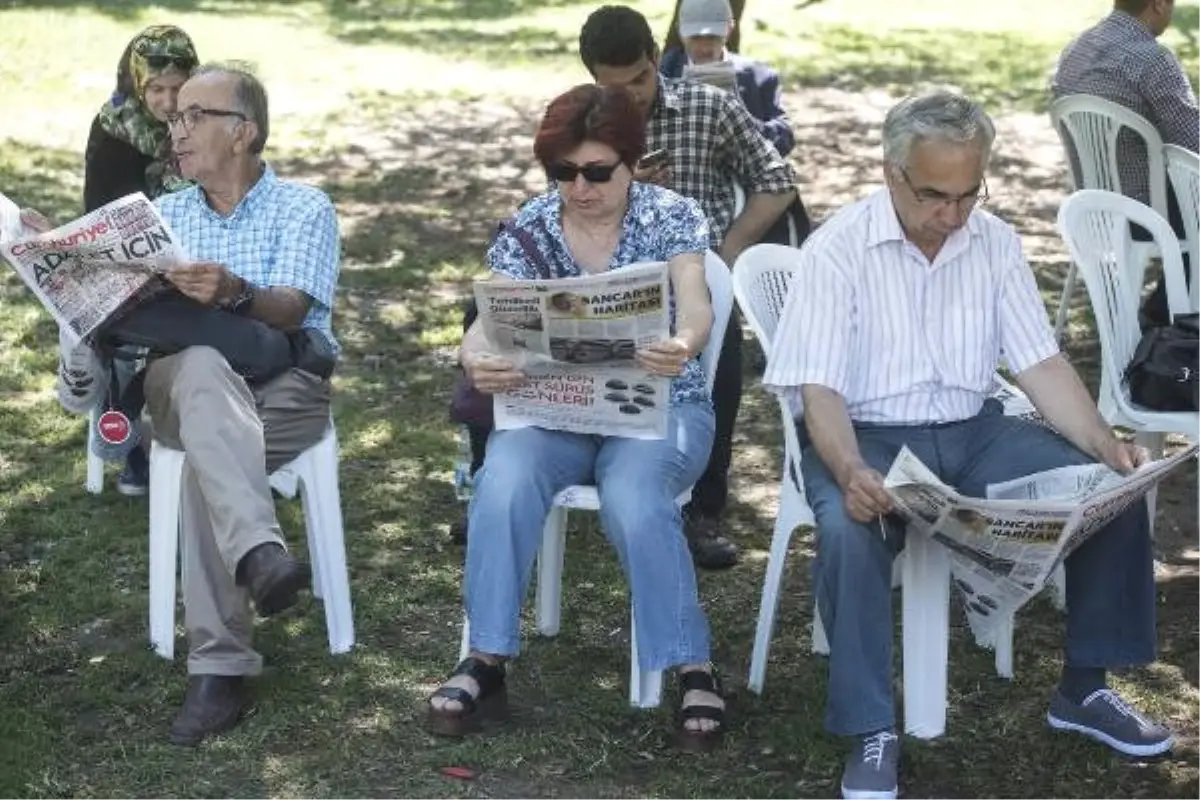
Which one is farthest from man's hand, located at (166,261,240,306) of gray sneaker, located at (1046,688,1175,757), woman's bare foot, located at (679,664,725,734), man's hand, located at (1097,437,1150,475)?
gray sneaker, located at (1046,688,1175,757)

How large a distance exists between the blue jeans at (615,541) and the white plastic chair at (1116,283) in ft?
4.13

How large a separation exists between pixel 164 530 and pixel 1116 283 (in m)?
2.52

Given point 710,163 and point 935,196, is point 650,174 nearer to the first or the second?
point 710,163

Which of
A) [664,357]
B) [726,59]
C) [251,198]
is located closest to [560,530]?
[664,357]

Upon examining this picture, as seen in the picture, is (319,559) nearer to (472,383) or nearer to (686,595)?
(472,383)

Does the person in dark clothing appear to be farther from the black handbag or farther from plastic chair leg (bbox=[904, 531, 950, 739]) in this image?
the black handbag

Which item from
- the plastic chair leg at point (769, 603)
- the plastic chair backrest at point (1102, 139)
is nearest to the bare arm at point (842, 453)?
the plastic chair leg at point (769, 603)

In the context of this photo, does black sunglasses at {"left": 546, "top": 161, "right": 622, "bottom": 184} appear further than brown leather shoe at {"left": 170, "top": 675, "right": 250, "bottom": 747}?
Yes

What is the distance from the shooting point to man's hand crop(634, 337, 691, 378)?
4.09 m

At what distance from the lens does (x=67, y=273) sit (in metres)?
4.25

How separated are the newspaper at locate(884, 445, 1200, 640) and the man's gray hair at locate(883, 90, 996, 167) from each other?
71cm

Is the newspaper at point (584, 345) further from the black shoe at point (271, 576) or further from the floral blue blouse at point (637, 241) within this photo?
the black shoe at point (271, 576)

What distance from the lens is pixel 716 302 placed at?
4656 millimetres

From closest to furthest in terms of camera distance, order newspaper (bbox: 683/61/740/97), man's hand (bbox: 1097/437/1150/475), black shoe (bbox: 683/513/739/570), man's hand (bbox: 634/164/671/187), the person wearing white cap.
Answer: man's hand (bbox: 1097/437/1150/475)
man's hand (bbox: 634/164/671/187)
black shoe (bbox: 683/513/739/570)
newspaper (bbox: 683/61/740/97)
the person wearing white cap
